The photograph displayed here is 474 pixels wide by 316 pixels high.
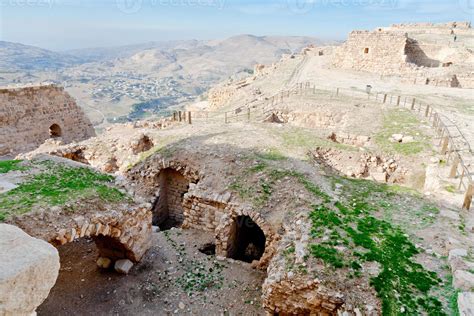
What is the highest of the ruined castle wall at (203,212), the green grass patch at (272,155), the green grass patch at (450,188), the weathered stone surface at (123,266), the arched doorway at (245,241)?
the green grass patch at (272,155)

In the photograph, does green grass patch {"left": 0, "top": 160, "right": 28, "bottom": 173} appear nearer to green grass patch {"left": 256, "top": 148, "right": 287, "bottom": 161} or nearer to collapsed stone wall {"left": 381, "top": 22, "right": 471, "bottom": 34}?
green grass patch {"left": 256, "top": 148, "right": 287, "bottom": 161}

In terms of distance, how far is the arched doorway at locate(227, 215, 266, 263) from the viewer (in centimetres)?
1079

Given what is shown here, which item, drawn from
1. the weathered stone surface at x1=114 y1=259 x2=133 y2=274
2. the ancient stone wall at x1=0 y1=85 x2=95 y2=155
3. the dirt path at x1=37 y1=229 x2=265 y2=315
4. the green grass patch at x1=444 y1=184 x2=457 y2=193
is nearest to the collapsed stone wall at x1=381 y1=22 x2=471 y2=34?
the green grass patch at x1=444 y1=184 x2=457 y2=193

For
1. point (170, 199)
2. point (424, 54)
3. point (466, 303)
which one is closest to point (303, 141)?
point (170, 199)

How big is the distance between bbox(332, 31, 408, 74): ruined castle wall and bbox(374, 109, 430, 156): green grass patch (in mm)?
12474

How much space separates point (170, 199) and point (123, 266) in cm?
491

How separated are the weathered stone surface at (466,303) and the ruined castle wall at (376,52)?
26802 mm

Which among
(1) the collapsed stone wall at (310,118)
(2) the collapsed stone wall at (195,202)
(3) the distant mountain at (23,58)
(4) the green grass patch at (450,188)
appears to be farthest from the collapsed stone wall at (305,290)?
(3) the distant mountain at (23,58)

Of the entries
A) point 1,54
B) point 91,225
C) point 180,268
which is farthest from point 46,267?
point 1,54

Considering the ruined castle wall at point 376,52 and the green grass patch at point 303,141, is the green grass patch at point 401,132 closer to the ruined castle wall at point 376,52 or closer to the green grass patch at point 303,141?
the green grass patch at point 303,141

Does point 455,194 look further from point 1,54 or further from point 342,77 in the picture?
point 1,54

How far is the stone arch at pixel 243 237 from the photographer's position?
9484 millimetres

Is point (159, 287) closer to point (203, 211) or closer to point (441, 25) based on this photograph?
point (203, 211)

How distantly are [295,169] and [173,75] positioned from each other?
15964 cm
